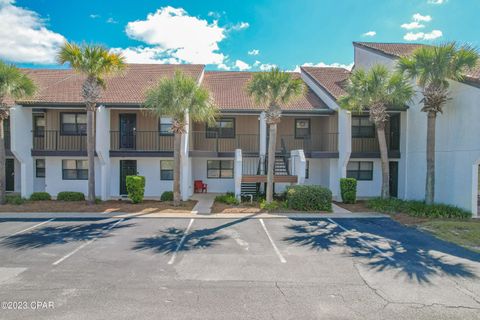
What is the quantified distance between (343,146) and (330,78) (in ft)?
25.2

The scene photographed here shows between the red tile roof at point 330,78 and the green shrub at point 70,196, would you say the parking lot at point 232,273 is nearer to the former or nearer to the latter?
the green shrub at point 70,196

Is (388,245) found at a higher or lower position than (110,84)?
lower

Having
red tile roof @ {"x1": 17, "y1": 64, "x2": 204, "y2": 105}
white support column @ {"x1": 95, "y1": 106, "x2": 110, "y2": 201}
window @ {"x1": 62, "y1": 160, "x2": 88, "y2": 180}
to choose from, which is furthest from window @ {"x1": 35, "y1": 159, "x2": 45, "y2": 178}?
white support column @ {"x1": 95, "y1": 106, "x2": 110, "y2": 201}

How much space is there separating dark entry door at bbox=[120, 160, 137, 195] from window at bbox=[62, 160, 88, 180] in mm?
2246

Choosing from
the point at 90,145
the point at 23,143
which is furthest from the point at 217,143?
the point at 23,143

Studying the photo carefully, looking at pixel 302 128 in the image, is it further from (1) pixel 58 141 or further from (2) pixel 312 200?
(1) pixel 58 141

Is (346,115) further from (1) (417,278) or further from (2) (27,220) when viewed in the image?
(2) (27,220)

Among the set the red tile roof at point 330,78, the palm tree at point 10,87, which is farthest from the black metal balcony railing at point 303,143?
the palm tree at point 10,87

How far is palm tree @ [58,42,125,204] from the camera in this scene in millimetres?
14227

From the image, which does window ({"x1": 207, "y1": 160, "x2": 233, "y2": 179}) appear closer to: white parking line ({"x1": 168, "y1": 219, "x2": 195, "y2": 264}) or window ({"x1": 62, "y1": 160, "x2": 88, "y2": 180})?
window ({"x1": 62, "y1": 160, "x2": 88, "y2": 180})

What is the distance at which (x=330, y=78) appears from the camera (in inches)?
899

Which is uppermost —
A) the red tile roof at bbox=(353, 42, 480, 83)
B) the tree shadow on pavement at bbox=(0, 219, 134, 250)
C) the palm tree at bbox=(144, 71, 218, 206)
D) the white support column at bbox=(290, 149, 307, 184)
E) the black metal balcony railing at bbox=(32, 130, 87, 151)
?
the red tile roof at bbox=(353, 42, 480, 83)

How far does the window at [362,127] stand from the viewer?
1922 centimetres

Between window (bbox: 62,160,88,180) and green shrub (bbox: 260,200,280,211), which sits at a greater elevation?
window (bbox: 62,160,88,180)
